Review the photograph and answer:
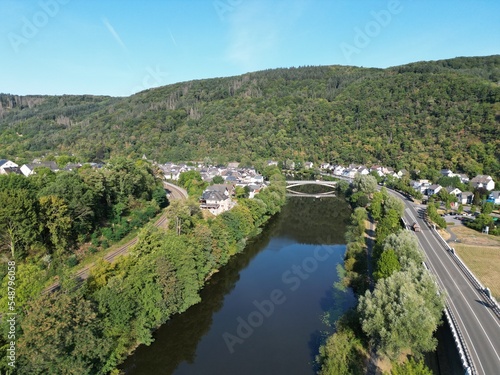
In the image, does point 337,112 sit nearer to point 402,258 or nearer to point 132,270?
point 402,258

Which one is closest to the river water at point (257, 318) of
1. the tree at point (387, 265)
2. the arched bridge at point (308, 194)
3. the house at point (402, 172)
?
the tree at point (387, 265)

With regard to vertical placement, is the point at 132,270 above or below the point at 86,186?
below

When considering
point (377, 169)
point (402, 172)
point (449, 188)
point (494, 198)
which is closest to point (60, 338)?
point (494, 198)

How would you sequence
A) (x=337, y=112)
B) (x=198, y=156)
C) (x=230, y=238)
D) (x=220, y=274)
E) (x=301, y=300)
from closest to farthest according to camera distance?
1. (x=301, y=300)
2. (x=220, y=274)
3. (x=230, y=238)
4. (x=198, y=156)
5. (x=337, y=112)

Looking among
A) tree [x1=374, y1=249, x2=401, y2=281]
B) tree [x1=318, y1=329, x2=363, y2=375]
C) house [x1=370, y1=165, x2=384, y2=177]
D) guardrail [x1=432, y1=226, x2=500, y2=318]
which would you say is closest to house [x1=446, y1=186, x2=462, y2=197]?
house [x1=370, y1=165, x2=384, y2=177]

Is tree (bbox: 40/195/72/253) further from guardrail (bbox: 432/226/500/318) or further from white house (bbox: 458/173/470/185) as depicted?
white house (bbox: 458/173/470/185)

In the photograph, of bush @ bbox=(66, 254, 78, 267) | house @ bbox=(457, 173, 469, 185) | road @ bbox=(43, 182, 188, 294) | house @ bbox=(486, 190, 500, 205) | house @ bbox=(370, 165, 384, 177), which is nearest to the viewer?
road @ bbox=(43, 182, 188, 294)

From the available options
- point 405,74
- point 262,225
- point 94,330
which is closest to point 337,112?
point 405,74
